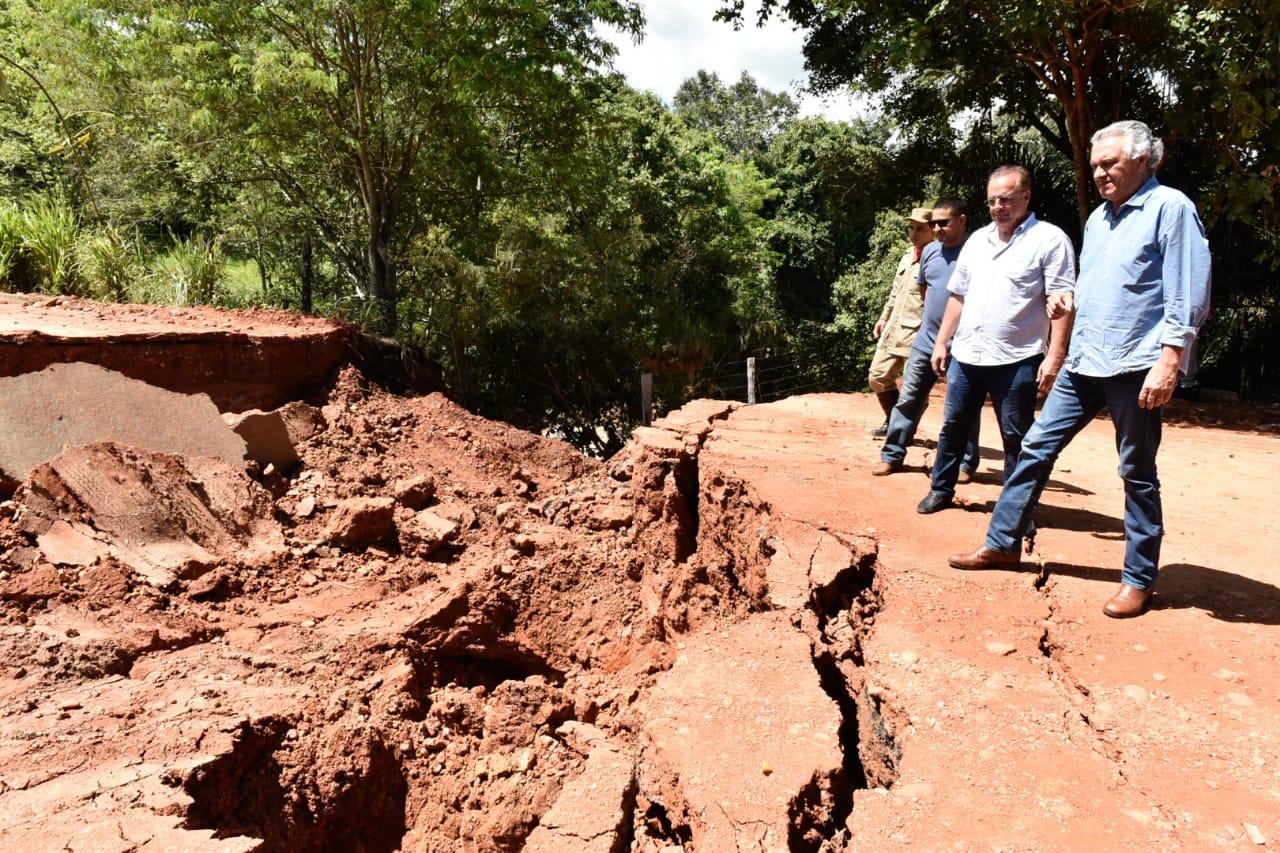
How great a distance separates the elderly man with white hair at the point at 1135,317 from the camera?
2.64 meters

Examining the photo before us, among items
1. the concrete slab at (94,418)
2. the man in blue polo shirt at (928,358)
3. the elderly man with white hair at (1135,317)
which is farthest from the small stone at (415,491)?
the elderly man with white hair at (1135,317)

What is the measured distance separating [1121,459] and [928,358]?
172 cm

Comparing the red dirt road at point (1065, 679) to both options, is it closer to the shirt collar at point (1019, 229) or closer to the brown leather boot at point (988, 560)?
the brown leather boot at point (988, 560)

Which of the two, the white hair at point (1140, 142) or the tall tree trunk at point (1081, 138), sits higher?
the tall tree trunk at point (1081, 138)

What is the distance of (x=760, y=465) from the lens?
4.50 meters

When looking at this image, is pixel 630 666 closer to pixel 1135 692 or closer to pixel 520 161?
pixel 1135 692

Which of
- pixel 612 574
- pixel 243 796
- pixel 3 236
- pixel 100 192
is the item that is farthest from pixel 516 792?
pixel 100 192

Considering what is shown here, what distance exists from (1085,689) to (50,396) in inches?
194

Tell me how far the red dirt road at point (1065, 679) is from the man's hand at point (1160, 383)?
0.74m

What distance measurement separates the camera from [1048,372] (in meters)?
3.28

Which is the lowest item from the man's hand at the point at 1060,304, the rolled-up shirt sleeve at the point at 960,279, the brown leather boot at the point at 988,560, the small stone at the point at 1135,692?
the small stone at the point at 1135,692

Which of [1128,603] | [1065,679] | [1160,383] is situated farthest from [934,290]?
[1065,679]

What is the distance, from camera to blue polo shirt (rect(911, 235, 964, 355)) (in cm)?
451

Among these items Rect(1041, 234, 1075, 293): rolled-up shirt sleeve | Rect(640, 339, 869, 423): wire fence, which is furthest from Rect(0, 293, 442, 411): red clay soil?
→ Rect(1041, 234, 1075, 293): rolled-up shirt sleeve
